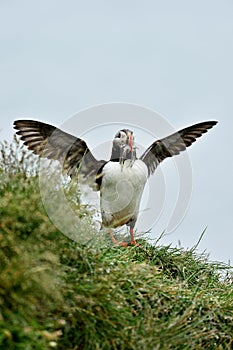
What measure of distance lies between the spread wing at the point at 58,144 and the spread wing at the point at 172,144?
64 cm

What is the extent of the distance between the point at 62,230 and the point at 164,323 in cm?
85

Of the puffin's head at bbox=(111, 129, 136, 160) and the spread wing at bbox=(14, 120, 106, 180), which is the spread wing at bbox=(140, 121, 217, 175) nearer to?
the puffin's head at bbox=(111, 129, 136, 160)

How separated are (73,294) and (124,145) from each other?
2.67 metres

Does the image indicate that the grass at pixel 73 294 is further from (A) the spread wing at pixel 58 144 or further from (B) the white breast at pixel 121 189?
(A) the spread wing at pixel 58 144

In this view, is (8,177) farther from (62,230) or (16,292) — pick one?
(16,292)

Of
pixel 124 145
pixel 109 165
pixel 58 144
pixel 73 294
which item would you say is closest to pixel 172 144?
pixel 124 145

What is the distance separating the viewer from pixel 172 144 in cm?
679

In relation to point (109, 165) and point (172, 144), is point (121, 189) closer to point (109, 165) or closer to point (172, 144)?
point (109, 165)

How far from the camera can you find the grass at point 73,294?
337 cm

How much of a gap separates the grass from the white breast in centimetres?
144

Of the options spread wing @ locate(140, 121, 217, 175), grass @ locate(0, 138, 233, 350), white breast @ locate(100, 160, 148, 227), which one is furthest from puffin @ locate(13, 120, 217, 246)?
grass @ locate(0, 138, 233, 350)

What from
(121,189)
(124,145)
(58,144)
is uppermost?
(124,145)

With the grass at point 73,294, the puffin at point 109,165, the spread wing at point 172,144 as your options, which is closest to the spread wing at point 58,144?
the puffin at point 109,165

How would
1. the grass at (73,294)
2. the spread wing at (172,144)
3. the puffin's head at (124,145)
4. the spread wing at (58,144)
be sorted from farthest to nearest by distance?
1. the spread wing at (172,144)
2. the puffin's head at (124,145)
3. the spread wing at (58,144)
4. the grass at (73,294)
